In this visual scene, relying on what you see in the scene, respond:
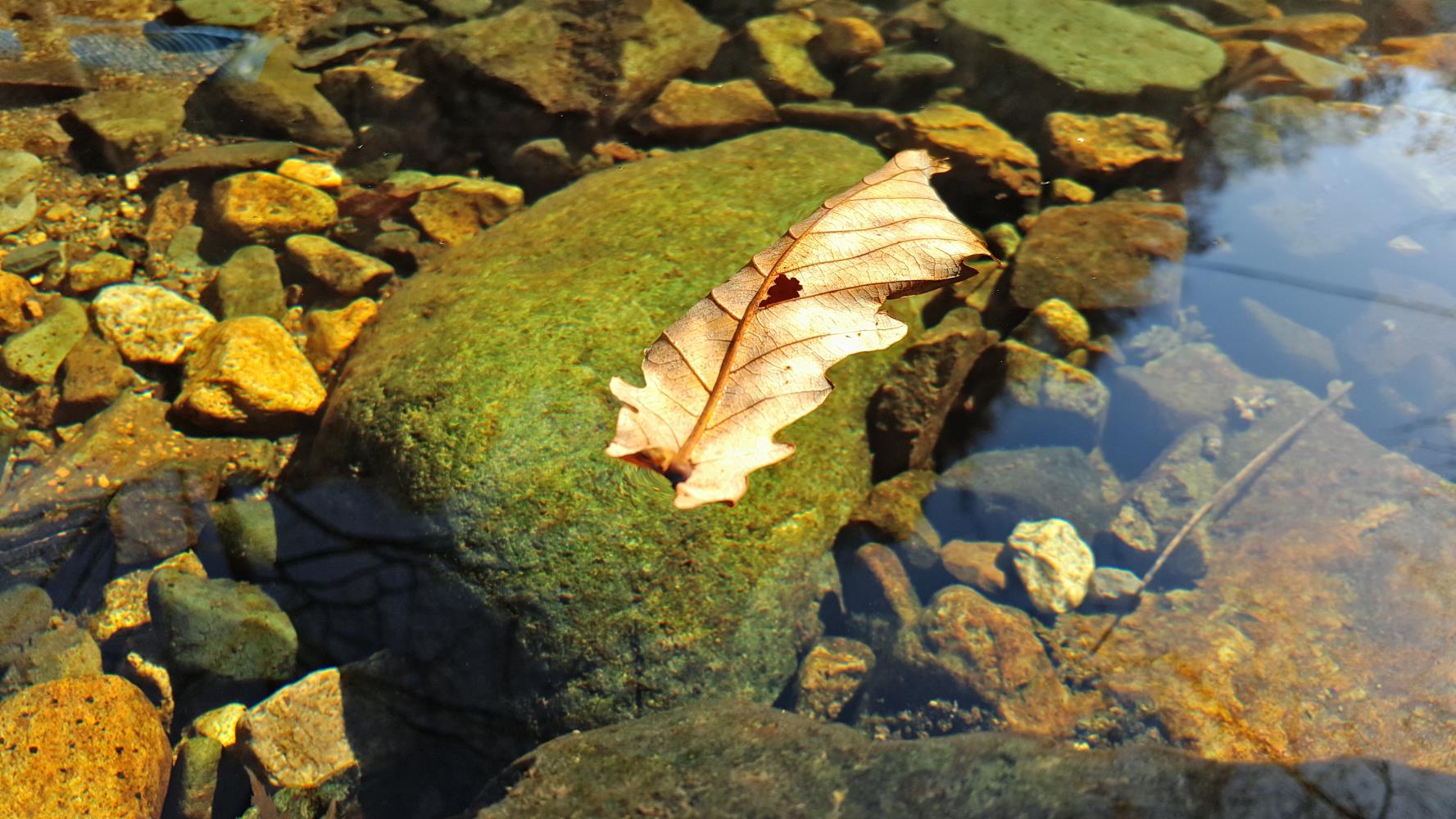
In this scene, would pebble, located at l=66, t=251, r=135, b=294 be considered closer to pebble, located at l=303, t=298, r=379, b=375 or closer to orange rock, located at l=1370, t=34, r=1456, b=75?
pebble, located at l=303, t=298, r=379, b=375

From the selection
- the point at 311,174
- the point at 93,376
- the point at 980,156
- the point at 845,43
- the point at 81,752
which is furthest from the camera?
the point at 845,43

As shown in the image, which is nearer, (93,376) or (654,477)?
(654,477)

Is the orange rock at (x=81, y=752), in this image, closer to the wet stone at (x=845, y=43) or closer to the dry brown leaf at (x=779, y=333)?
the dry brown leaf at (x=779, y=333)

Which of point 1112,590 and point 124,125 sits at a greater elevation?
point 124,125

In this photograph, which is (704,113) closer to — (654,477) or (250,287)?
(250,287)

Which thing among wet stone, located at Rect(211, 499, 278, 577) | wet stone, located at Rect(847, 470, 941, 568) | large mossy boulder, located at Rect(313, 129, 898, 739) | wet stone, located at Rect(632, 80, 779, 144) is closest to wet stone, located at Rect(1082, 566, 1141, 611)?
wet stone, located at Rect(847, 470, 941, 568)

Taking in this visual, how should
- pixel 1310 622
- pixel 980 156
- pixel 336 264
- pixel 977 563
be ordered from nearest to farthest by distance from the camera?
pixel 1310 622 → pixel 977 563 → pixel 336 264 → pixel 980 156

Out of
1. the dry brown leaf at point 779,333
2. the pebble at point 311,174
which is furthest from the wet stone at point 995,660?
the pebble at point 311,174

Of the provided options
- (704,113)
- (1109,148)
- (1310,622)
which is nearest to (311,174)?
(704,113)
